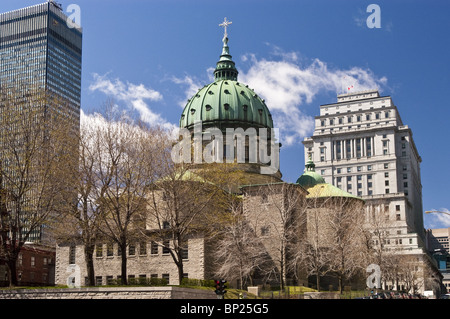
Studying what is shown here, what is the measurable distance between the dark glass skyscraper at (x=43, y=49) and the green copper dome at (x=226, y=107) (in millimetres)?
62812

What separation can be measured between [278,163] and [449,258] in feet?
373

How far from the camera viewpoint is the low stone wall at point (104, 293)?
44.1 metres

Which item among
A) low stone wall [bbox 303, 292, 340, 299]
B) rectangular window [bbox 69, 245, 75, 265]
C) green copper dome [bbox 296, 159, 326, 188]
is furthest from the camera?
green copper dome [bbox 296, 159, 326, 188]

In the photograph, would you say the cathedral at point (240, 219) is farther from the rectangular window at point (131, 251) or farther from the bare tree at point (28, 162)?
the bare tree at point (28, 162)

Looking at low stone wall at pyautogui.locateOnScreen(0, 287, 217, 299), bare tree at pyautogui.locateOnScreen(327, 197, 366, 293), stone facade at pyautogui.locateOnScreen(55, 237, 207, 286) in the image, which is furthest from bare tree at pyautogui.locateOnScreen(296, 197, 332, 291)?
low stone wall at pyautogui.locateOnScreen(0, 287, 217, 299)

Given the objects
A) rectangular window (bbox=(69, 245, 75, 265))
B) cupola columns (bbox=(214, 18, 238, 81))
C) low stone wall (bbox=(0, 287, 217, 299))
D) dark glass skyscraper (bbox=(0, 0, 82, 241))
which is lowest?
low stone wall (bbox=(0, 287, 217, 299))

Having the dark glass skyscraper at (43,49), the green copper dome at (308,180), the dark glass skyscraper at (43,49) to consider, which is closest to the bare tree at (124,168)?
the green copper dome at (308,180)

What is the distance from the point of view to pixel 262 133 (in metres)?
97.7

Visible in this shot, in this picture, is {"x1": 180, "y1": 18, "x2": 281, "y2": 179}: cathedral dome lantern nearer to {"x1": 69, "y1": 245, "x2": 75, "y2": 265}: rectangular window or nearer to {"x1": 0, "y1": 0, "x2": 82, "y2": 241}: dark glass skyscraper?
{"x1": 69, "y1": 245, "x2": 75, "y2": 265}: rectangular window

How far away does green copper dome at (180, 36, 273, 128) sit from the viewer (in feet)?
316

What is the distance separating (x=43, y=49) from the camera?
524 feet

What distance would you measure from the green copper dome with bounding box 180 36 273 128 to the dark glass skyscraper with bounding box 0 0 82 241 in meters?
62.8
